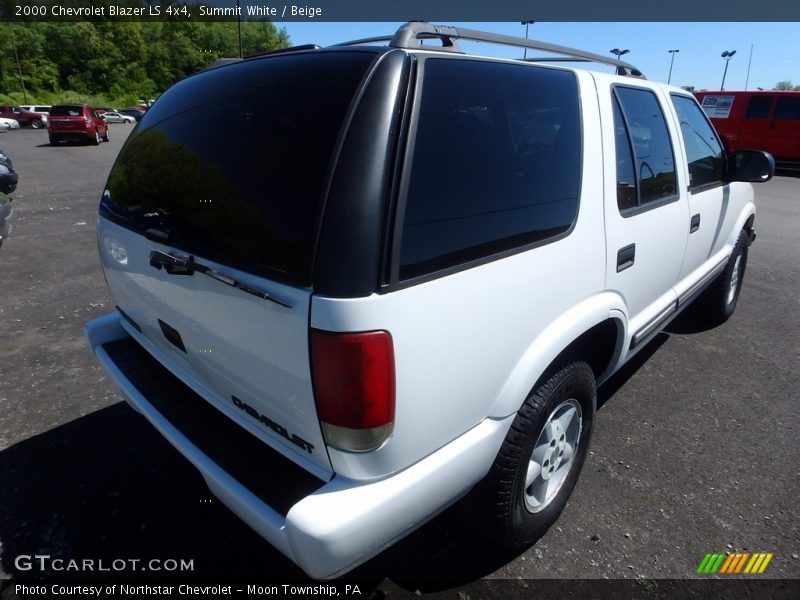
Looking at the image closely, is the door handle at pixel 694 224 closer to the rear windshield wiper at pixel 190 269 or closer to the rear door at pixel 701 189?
the rear door at pixel 701 189

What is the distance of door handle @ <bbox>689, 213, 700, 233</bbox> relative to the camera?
10.2ft

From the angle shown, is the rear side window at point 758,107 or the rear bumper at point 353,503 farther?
the rear side window at point 758,107

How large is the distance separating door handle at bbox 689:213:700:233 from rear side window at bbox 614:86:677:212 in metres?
0.31

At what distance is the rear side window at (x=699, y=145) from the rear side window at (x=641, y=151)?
353 mm

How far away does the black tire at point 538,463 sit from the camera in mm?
1902

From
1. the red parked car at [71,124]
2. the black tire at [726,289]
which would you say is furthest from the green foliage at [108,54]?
the black tire at [726,289]

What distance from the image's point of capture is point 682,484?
2.59 metres

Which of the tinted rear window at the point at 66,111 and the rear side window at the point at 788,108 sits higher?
the rear side window at the point at 788,108

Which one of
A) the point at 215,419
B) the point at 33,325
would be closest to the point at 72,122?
the point at 33,325

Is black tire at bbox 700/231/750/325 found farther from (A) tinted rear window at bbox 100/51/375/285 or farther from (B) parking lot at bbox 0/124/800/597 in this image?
(A) tinted rear window at bbox 100/51/375/285

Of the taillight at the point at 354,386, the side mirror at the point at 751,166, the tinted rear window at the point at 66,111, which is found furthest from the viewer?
the tinted rear window at the point at 66,111

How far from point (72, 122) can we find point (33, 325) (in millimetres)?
22490

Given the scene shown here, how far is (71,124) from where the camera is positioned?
22.4m

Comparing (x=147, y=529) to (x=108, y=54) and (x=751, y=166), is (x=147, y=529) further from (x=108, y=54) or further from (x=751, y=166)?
(x=108, y=54)
